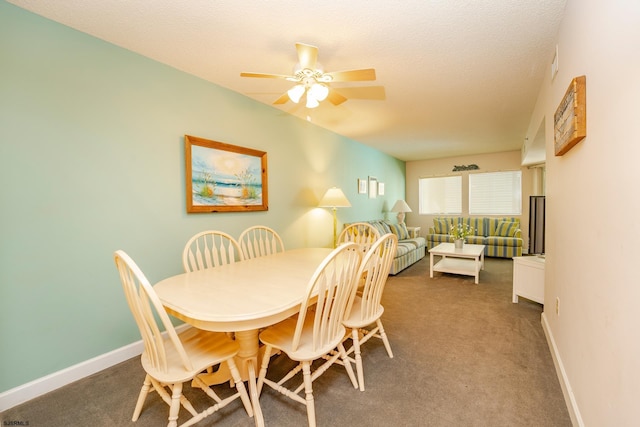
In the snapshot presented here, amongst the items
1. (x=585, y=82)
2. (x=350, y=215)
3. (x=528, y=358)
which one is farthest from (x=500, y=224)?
(x=585, y=82)

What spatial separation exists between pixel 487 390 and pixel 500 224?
5.04m

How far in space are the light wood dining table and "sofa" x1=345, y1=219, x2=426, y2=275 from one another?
2745mm

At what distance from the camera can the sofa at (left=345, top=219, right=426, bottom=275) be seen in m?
4.53

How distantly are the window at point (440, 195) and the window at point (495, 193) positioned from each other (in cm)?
30

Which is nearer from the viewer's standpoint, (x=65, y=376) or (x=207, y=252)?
(x=65, y=376)

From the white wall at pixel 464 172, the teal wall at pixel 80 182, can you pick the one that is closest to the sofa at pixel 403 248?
the white wall at pixel 464 172

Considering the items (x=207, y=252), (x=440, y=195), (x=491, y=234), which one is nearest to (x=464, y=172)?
(x=440, y=195)

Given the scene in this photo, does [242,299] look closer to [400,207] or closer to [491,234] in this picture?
[400,207]

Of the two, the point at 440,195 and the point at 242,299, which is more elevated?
the point at 440,195

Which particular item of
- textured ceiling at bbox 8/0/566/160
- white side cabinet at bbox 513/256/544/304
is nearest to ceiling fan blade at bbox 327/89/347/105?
textured ceiling at bbox 8/0/566/160

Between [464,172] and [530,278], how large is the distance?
4.15 metres

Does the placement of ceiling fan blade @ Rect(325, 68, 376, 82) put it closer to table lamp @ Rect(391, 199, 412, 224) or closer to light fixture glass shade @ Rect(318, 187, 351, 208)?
light fixture glass shade @ Rect(318, 187, 351, 208)

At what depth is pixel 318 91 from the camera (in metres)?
1.96

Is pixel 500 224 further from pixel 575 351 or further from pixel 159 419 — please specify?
pixel 159 419
